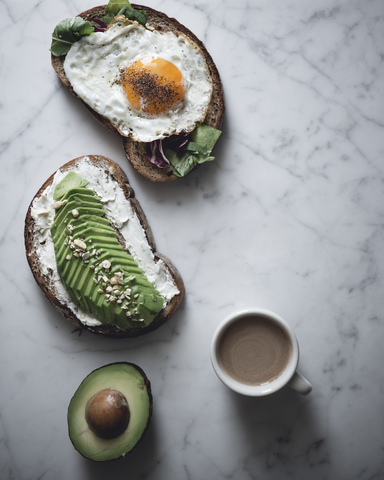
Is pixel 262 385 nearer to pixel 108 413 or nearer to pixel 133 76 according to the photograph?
pixel 108 413

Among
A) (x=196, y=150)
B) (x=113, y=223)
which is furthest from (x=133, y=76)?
(x=113, y=223)

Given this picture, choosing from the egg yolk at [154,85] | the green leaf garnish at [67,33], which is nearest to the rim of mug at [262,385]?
the egg yolk at [154,85]

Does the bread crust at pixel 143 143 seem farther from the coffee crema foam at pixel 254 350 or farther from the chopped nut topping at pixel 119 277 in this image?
the coffee crema foam at pixel 254 350

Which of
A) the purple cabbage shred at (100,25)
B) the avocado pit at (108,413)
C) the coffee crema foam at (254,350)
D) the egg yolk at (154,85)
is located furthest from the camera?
the purple cabbage shred at (100,25)

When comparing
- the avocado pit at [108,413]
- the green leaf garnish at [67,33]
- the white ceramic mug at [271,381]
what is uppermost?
the green leaf garnish at [67,33]

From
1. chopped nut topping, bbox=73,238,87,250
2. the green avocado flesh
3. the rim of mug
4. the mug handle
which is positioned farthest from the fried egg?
the mug handle

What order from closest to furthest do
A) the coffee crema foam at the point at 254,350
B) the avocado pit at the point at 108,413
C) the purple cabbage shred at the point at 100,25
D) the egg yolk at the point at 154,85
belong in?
the avocado pit at the point at 108,413 → the coffee crema foam at the point at 254,350 → the egg yolk at the point at 154,85 → the purple cabbage shred at the point at 100,25

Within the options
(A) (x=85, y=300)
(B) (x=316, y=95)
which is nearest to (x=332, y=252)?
(B) (x=316, y=95)

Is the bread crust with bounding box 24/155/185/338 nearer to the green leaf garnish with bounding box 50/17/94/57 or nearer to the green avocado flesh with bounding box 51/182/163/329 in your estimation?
the green avocado flesh with bounding box 51/182/163/329

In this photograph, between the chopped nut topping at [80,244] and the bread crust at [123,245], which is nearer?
the chopped nut topping at [80,244]

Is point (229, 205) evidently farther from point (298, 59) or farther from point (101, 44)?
point (101, 44)
